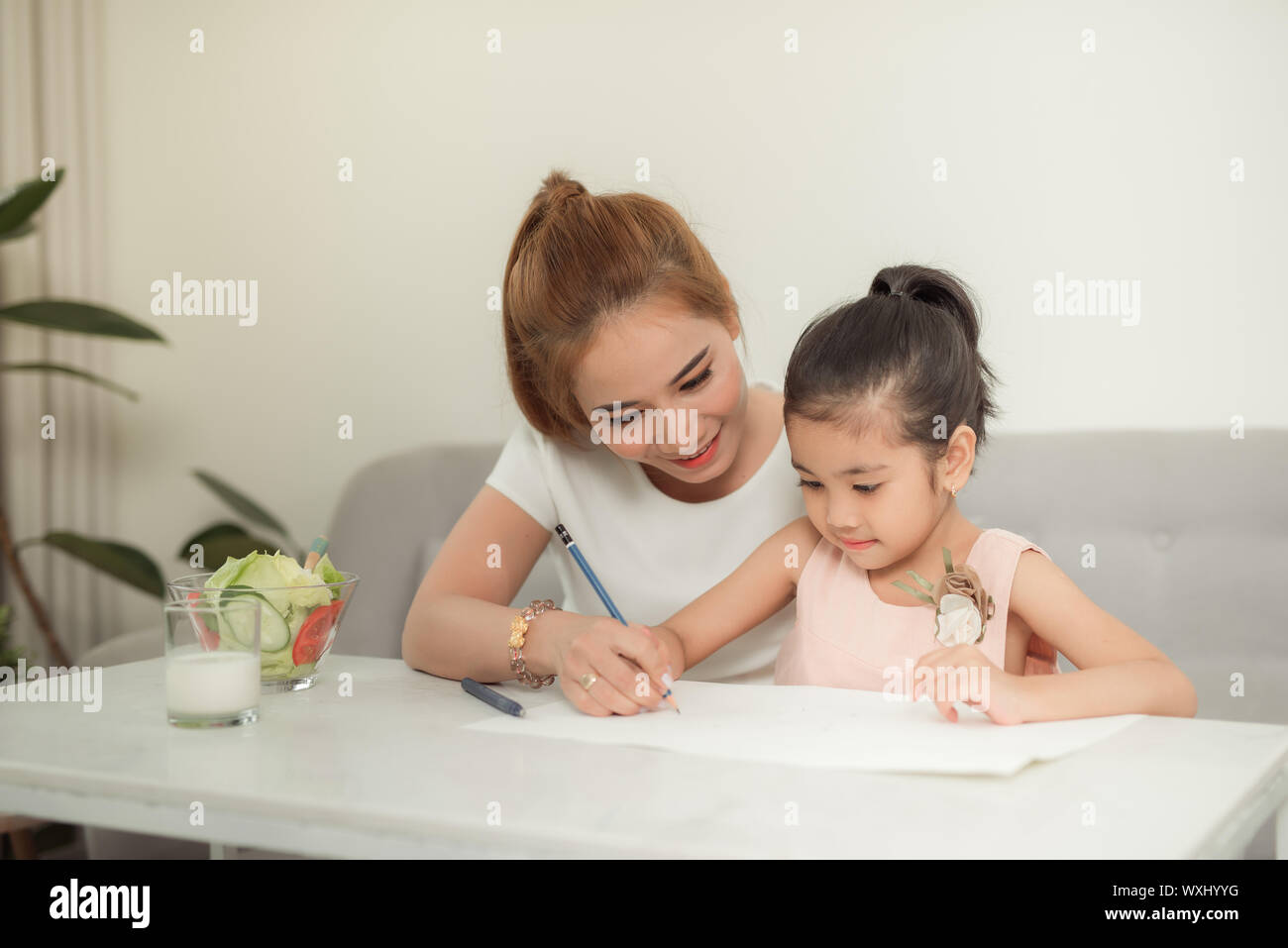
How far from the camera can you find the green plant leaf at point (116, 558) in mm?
2420

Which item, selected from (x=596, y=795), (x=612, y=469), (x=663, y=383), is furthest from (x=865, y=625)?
(x=596, y=795)

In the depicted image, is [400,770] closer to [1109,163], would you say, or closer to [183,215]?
[1109,163]

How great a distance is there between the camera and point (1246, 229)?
1.75m

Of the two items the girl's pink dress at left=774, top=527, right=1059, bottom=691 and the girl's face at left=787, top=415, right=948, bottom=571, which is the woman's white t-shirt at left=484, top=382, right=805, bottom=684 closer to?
the girl's pink dress at left=774, top=527, right=1059, bottom=691

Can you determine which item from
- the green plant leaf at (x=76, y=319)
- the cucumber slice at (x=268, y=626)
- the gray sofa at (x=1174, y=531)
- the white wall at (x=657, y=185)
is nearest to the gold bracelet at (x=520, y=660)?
the cucumber slice at (x=268, y=626)

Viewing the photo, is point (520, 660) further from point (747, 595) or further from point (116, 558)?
point (116, 558)

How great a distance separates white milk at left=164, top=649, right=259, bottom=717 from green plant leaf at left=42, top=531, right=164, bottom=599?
1.56 m

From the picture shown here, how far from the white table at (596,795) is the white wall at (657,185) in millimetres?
1094

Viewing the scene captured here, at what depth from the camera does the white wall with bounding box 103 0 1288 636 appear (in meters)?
1.79

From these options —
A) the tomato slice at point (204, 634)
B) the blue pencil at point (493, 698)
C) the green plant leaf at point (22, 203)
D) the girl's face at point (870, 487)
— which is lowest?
the blue pencil at point (493, 698)

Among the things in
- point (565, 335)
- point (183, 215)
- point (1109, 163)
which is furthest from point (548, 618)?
point (183, 215)

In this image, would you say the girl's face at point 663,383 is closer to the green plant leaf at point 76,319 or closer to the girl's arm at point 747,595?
the girl's arm at point 747,595

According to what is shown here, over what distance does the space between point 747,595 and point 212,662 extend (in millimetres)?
613

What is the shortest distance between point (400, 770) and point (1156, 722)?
61 centimetres
